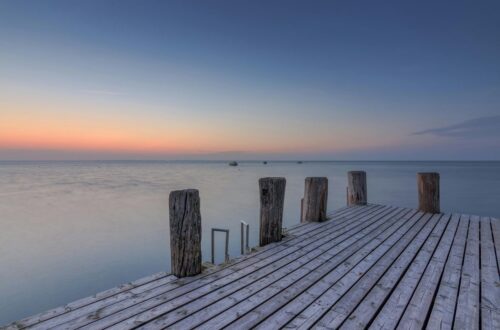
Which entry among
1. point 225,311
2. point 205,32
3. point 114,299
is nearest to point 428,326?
point 225,311

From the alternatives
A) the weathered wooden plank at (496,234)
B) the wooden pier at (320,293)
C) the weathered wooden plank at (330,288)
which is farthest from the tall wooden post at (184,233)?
the weathered wooden plank at (496,234)

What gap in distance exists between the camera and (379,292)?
9.04 feet

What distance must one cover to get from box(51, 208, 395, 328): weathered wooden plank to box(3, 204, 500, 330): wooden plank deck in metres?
0.01

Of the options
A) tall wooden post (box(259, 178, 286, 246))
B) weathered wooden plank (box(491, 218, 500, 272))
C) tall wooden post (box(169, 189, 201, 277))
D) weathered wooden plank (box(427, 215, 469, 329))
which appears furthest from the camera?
tall wooden post (box(259, 178, 286, 246))

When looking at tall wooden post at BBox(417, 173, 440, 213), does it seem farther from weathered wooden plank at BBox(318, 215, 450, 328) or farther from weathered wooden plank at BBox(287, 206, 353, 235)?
weathered wooden plank at BBox(318, 215, 450, 328)

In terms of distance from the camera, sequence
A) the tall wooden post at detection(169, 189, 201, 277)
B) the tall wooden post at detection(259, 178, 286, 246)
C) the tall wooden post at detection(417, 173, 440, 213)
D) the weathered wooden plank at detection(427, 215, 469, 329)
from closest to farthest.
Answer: the weathered wooden plank at detection(427, 215, 469, 329)
the tall wooden post at detection(169, 189, 201, 277)
the tall wooden post at detection(259, 178, 286, 246)
the tall wooden post at detection(417, 173, 440, 213)

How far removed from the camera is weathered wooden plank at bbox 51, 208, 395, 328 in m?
2.31

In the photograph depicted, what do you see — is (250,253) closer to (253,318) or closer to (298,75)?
(253,318)

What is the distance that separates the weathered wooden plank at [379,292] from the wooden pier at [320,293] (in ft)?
0.03

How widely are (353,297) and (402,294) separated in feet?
1.84

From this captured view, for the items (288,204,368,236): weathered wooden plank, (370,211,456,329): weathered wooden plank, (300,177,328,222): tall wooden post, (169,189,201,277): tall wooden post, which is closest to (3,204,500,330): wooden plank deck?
(370,211,456,329): weathered wooden plank

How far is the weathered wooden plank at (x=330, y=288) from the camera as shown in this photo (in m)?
2.33

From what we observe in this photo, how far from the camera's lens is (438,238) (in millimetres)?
4770

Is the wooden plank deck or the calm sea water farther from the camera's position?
the calm sea water
